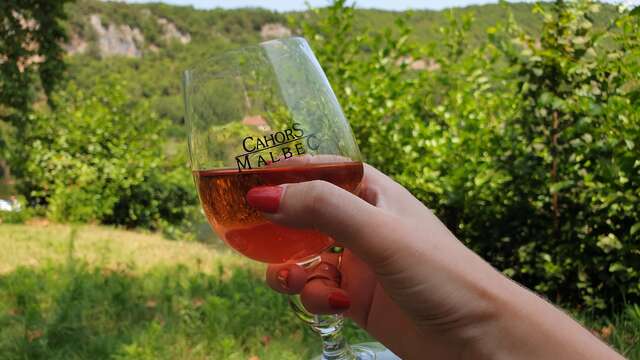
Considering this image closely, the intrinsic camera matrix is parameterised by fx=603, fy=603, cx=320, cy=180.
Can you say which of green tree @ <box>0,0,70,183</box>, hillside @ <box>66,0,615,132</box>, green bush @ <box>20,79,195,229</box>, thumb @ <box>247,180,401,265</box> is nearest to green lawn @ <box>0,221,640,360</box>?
thumb @ <box>247,180,401,265</box>

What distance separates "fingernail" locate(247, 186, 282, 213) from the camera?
3.63ft

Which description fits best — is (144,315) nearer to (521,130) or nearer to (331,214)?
(521,130)

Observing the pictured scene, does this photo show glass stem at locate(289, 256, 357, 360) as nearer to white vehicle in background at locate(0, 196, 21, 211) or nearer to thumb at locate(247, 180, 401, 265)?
thumb at locate(247, 180, 401, 265)

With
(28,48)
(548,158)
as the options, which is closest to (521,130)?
(548,158)

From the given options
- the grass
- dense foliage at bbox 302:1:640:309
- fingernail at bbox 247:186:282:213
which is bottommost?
the grass

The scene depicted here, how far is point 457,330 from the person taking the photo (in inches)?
48.9

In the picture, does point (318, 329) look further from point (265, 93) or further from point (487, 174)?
point (487, 174)

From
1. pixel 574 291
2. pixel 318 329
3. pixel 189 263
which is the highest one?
pixel 318 329

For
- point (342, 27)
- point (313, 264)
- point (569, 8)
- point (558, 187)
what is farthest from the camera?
point (342, 27)

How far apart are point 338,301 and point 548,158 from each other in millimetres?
2834

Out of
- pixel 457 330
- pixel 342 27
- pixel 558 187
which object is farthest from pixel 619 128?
pixel 342 27

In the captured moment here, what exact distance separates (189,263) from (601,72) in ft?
13.1

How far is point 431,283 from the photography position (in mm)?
1167

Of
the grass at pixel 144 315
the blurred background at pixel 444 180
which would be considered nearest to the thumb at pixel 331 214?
the blurred background at pixel 444 180
